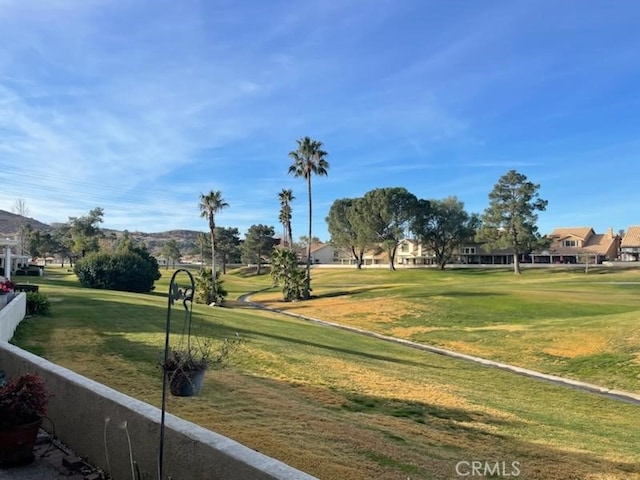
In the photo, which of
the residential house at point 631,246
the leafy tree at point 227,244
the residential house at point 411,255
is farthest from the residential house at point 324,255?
the residential house at point 631,246

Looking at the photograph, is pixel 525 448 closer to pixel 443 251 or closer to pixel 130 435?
pixel 130 435

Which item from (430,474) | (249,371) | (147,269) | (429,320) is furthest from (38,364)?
(147,269)

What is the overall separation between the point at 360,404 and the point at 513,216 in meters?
73.3

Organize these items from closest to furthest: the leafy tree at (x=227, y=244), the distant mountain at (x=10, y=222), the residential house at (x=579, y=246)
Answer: the residential house at (x=579, y=246)
the leafy tree at (x=227, y=244)
the distant mountain at (x=10, y=222)

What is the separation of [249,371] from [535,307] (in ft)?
91.8

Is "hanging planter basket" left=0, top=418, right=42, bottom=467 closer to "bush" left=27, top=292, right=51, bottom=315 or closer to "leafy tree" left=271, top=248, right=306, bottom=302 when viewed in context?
"bush" left=27, top=292, right=51, bottom=315

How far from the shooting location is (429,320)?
33688mm

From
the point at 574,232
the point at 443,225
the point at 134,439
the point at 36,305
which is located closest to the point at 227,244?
the point at 443,225

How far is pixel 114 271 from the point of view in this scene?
53.3 metres

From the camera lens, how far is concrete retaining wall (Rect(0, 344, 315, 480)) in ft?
11.3

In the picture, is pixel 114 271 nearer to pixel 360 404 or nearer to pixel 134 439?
pixel 360 404

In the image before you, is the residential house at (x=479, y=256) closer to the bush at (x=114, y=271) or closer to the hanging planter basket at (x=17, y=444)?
the bush at (x=114, y=271)

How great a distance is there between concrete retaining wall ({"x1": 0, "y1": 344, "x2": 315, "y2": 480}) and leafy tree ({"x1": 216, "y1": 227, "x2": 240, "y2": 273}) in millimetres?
107279

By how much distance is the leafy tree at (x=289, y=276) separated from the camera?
5275cm
